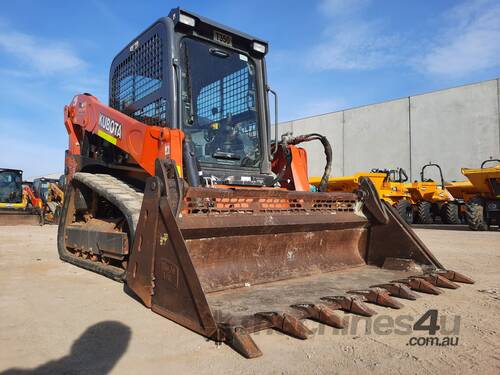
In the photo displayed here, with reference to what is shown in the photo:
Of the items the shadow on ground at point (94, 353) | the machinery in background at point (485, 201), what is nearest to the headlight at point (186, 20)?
the shadow on ground at point (94, 353)

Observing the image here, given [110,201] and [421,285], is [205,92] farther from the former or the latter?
[421,285]

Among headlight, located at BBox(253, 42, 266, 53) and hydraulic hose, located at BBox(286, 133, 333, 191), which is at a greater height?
headlight, located at BBox(253, 42, 266, 53)

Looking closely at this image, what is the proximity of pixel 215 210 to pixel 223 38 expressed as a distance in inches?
92.9

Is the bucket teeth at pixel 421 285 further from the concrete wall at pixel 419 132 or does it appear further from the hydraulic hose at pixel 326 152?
the concrete wall at pixel 419 132

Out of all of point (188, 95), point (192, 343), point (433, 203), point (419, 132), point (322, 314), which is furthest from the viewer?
point (419, 132)

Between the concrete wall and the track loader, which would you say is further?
the concrete wall

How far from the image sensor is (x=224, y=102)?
4.85 meters

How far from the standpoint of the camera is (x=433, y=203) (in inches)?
616

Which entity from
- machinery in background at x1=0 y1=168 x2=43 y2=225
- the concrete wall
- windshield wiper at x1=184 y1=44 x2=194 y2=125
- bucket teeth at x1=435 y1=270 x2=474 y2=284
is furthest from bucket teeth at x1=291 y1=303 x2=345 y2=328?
the concrete wall

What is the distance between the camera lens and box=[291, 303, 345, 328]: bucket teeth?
8.70ft

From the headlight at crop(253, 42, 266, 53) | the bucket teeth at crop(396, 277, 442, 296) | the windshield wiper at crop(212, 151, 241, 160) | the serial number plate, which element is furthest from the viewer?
the headlight at crop(253, 42, 266, 53)

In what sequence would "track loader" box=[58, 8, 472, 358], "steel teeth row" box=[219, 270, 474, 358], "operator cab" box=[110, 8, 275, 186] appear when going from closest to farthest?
"steel teeth row" box=[219, 270, 474, 358]
"track loader" box=[58, 8, 472, 358]
"operator cab" box=[110, 8, 275, 186]

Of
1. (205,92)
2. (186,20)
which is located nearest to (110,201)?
(205,92)

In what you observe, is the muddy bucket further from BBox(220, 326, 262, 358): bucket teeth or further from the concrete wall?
the concrete wall
